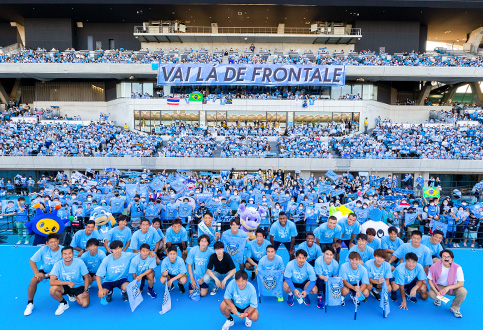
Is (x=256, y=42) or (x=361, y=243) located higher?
(x=256, y=42)

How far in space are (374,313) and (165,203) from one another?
29.0 ft

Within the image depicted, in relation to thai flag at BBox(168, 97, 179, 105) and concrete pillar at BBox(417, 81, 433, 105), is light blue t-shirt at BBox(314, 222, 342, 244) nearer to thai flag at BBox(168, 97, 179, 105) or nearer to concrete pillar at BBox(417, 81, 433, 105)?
thai flag at BBox(168, 97, 179, 105)

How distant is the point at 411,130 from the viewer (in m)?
31.5

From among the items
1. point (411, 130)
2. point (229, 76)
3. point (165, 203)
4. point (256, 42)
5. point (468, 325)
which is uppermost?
point (256, 42)

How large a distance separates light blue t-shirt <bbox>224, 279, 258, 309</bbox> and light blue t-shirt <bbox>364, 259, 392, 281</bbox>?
9.29 feet

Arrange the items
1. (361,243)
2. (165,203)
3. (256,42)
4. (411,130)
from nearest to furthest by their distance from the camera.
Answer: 1. (361,243)
2. (165,203)
3. (411,130)
4. (256,42)

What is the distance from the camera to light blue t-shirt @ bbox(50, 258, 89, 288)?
752 cm

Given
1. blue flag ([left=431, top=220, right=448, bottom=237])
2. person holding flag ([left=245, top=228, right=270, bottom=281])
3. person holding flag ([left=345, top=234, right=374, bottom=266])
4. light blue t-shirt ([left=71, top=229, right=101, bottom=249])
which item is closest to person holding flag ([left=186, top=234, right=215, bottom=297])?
person holding flag ([left=245, top=228, right=270, bottom=281])

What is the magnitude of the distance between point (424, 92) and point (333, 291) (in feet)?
132

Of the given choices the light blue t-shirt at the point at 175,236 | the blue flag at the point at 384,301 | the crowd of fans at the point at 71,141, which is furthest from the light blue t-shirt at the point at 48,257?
the crowd of fans at the point at 71,141

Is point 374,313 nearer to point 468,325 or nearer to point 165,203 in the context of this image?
point 468,325

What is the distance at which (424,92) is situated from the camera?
4075 centimetres

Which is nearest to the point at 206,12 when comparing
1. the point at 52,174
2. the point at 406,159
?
the point at 52,174

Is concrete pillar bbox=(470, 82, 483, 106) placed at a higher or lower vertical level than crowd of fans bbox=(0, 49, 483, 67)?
lower
